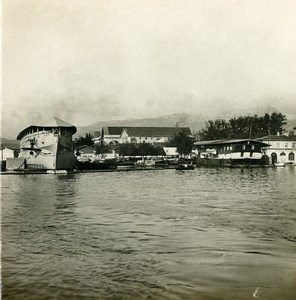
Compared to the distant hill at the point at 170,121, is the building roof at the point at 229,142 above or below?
below

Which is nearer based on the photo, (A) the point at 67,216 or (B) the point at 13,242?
(B) the point at 13,242

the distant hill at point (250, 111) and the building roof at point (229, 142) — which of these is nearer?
the distant hill at point (250, 111)

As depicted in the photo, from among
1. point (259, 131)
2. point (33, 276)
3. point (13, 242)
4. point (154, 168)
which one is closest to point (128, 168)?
point (154, 168)

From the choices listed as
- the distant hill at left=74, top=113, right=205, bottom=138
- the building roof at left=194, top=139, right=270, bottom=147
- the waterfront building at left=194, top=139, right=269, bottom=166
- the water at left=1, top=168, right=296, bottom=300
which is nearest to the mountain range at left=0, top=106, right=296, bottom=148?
the distant hill at left=74, top=113, right=205, bottom=138

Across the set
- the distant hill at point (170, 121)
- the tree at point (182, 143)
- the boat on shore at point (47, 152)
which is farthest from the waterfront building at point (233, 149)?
the distant hill at point (170, 121)

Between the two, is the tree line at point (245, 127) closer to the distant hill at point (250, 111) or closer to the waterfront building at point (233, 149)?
the distant hill at point (250, 111)

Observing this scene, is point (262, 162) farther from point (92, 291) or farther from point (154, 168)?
point (92, 291)

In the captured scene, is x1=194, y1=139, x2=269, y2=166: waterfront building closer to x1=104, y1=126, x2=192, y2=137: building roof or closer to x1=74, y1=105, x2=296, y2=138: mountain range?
x1=104, y1=126, x2=192, y2=137: building roof
